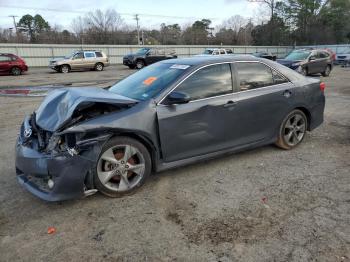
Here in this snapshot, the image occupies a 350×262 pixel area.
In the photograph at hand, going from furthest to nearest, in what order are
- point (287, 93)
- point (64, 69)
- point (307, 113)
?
point (64, 69) → point (307, 113) → point (287, 93)

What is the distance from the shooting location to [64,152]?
3512 mm

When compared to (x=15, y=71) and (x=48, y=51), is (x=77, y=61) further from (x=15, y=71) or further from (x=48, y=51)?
(x=48, y=51)

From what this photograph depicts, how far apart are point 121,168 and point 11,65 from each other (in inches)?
878

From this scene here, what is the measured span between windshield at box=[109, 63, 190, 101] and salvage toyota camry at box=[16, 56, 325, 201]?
0.02 meters

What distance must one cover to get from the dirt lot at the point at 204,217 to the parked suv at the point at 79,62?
71.3 ft

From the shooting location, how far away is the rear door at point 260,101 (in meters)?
4.82

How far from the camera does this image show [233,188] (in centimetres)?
416

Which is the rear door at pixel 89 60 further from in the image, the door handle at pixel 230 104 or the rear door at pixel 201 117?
the door handle at pixel 230 104

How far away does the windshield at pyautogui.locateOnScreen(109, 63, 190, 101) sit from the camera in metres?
4.34

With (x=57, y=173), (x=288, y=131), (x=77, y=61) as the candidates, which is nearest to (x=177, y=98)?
(x=57, y=173)

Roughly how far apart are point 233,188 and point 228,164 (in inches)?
32.6

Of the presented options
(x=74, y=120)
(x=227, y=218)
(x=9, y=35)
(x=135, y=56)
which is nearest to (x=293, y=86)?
(x=227, y=218)

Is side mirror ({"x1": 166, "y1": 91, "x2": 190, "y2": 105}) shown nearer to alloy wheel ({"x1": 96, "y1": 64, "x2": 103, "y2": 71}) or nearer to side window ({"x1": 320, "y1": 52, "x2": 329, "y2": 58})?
side window ({"x1": 320, "y1": 52, "x2": 329, "y2": 58})

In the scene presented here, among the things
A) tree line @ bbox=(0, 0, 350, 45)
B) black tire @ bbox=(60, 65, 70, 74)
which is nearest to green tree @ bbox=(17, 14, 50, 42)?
tree line @ bbox=(0, 0, 350, 45)
